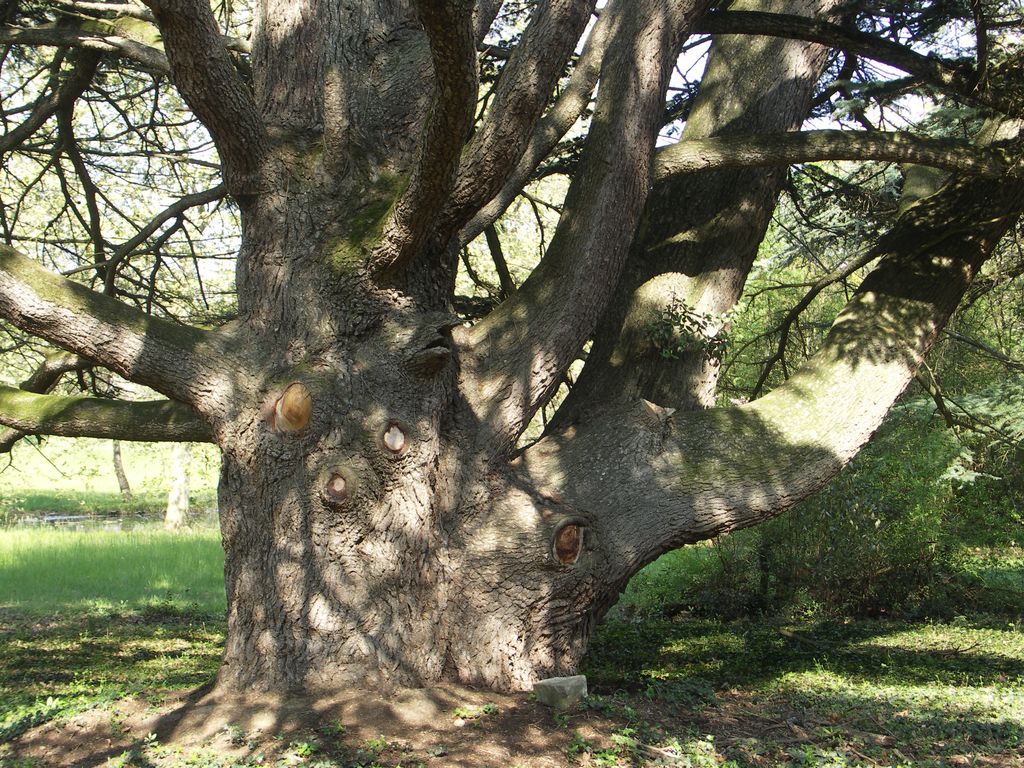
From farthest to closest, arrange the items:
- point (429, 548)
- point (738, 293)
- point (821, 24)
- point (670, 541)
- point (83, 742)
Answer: point (738, 293)
point (821, 24)
point (670, 541)
point (429, 548)
point (83, 742)

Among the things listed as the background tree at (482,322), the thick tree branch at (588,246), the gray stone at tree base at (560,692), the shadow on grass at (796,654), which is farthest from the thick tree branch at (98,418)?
the shadow on grass at (796,654)

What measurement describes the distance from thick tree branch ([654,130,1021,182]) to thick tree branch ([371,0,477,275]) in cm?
188

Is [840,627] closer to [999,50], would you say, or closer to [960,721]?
[960,721]

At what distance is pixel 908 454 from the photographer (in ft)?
33.2

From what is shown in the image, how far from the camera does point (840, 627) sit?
9.70 meters

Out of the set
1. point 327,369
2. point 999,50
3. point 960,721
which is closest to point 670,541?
Result: point 960,721

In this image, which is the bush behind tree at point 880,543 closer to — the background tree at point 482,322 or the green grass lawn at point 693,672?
the green grass lawn at point 693,672

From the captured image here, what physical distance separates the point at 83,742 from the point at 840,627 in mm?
8017

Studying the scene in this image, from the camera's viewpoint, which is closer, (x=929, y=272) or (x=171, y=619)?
(x=929, y=272)

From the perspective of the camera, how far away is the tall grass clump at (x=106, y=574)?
11445 millimetres

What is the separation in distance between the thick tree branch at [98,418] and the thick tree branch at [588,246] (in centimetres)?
196

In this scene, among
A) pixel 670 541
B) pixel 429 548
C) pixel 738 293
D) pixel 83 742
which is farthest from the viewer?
pixel 738 293

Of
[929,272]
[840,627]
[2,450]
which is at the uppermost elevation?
[929,272]

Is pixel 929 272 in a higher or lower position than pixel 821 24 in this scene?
lower
